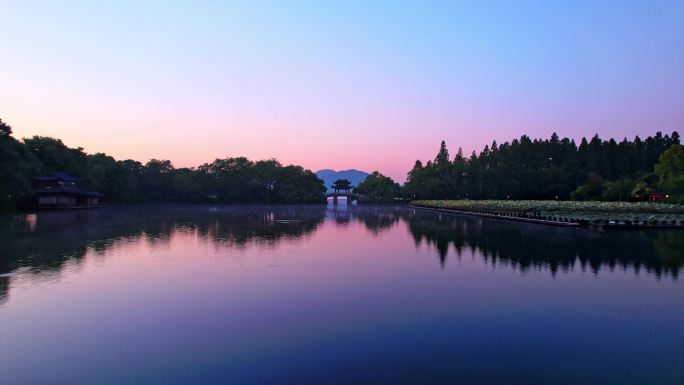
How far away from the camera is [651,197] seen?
53.8 m

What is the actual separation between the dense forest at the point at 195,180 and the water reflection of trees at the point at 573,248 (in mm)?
64044

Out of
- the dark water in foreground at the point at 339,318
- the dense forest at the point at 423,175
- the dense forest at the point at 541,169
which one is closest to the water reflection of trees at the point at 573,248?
the dark water in foreground at the point at 339,318

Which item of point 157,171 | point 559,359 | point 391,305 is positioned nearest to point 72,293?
point 391,305

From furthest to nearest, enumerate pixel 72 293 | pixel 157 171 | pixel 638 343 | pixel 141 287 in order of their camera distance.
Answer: pixel 157 171, pixel 141 287, pixel 72 293, pixel 638 343

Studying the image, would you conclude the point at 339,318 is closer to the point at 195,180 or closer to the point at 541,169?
the point at 541,169

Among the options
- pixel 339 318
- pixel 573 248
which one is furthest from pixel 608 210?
pixel 339 318

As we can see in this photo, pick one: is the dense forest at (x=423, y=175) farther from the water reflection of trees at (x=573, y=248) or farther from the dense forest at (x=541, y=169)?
the water reflection of trees at (x=573, y=248)

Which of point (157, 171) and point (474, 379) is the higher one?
point (157, 171)

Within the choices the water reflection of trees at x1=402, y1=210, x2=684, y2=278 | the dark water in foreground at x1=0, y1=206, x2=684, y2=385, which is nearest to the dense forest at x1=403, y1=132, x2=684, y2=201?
the water reflection of trees at x1=402, y1=210, x2=684, y2=278

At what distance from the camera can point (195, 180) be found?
96.4 metres

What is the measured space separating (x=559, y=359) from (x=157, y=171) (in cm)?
10006

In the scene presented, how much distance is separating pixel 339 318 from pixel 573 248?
14.7 m

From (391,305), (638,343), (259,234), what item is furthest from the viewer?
(259,234)

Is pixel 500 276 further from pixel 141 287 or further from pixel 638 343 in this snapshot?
pixel 141 287
